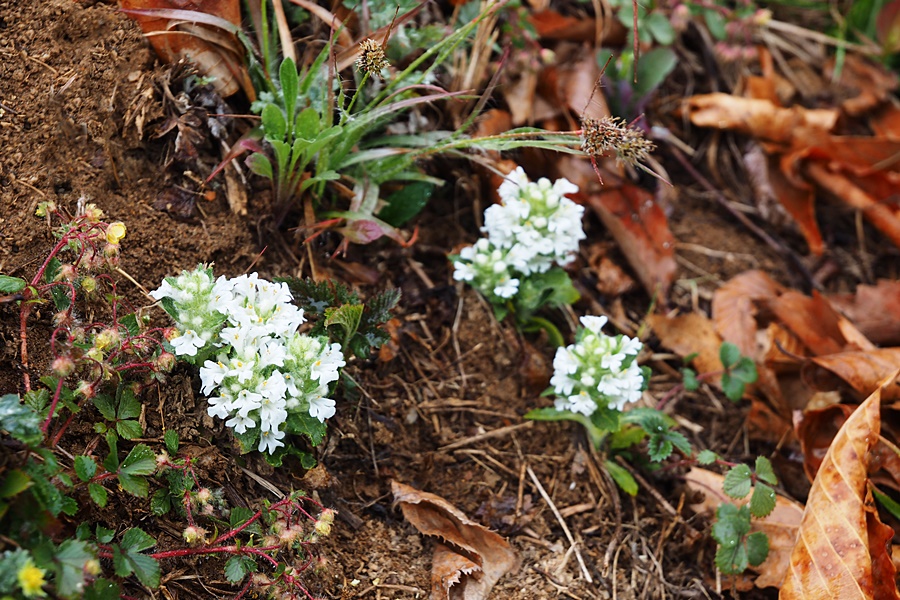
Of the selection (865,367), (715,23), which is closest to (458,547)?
(865,367)

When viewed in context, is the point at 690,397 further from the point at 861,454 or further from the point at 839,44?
the point at 839,44

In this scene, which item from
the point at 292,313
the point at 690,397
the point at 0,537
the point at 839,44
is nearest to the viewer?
the point at 0,537

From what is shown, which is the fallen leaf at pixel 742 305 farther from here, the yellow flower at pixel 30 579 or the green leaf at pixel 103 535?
the yellow flower at pixel 30 579

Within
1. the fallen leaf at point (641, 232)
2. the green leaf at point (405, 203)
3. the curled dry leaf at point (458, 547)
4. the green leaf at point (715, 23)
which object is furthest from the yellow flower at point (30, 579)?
the green leaf at point (715, 23)

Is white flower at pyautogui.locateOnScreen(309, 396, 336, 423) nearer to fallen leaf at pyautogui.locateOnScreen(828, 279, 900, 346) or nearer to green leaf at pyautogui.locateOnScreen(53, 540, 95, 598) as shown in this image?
green leaf at pyautogui.locateOnScreen(53, 540, 95, 598)

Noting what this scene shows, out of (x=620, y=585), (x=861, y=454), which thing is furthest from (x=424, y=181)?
(x=861, y=454)

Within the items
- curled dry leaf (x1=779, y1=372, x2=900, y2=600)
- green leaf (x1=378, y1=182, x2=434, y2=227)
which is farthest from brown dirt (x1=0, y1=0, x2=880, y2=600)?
curled dry leaf (x1=779, y1=372, x2=900, y2=600)
